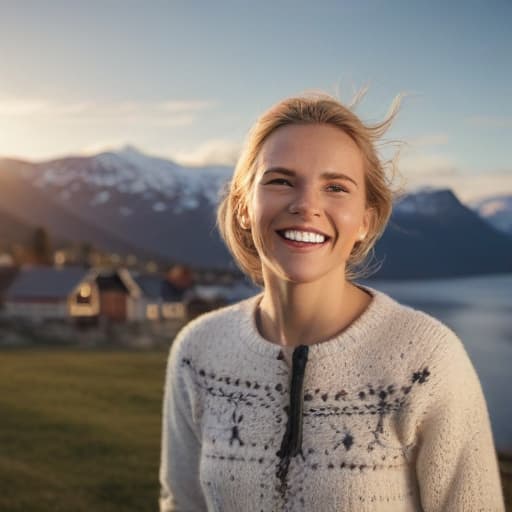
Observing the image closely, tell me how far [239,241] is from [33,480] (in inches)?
160

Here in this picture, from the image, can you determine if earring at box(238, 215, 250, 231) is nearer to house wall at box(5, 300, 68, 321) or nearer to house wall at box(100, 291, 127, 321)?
house wall at box(100, 291, 127, 321)

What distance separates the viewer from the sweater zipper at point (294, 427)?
1.99 metres

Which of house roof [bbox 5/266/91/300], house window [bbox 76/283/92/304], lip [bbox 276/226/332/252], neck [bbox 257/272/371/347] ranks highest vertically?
house roof [bbox 5/266/91/300]

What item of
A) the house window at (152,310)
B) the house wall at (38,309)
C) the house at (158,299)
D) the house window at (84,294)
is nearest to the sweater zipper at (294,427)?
the house at (158,299)

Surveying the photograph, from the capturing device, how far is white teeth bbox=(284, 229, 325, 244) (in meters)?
1.94

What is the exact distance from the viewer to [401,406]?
1.89 meters

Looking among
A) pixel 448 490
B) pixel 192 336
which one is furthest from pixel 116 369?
pixel 448 490

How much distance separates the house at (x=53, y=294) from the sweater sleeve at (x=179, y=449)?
14159mm

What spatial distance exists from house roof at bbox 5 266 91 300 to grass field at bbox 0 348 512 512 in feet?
20.2

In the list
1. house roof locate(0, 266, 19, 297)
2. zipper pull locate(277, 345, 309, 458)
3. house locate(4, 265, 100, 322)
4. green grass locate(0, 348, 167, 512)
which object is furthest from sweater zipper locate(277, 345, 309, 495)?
house roof locate(0, 266, 19, 297)

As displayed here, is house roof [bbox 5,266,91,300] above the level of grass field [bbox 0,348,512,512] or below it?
above

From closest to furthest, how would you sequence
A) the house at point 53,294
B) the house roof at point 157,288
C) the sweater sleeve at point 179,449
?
the sweater sleeve at point 179,449 < the house at point 53,294 < the house roof at point 157,288

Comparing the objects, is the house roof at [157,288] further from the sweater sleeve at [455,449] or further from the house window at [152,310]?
the sweater sleeve at [455,449]

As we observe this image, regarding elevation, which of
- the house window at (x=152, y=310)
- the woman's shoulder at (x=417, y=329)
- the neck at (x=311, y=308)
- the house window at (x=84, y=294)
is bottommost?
the woman's shoulder at (x=417, y=329)
